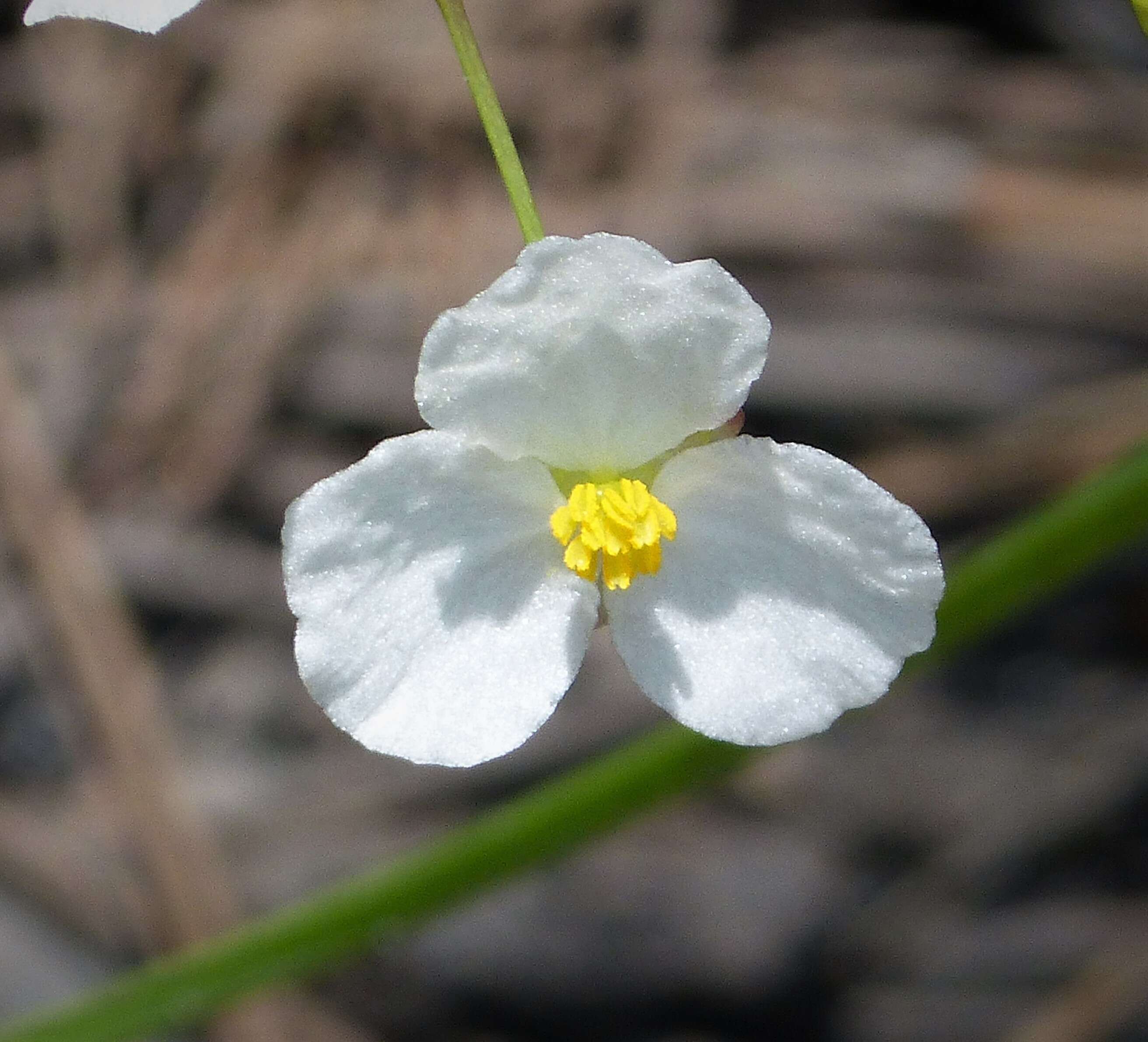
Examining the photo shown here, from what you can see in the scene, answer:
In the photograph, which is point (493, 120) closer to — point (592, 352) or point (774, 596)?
point (592, 352)

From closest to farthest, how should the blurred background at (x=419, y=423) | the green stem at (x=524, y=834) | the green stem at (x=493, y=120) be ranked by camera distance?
the green stem at (x=493, y=120), the green stem at (x=524, y=834), the blurred background at (x=419, y=423)

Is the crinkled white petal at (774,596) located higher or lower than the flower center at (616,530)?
lower

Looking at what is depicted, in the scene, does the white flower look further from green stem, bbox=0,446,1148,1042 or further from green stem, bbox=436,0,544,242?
green stem, bbox=0,446,1148,1042

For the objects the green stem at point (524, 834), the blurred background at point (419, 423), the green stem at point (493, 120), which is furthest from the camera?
the blurred background at point (419, 423)

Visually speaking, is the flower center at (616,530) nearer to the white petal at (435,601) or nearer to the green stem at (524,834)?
the white petal at (435,601)

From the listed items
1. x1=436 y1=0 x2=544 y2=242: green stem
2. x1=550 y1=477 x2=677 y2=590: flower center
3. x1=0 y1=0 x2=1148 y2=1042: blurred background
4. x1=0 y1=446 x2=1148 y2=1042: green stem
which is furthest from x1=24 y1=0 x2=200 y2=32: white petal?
x1=0 y1=0 x2=1148 y2=1042: blurred background

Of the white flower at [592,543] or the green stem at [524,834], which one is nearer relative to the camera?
the white flower at [592,543]

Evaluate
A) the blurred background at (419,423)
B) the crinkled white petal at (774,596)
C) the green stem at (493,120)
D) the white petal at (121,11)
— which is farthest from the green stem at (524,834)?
the blurred background at (419,423)
